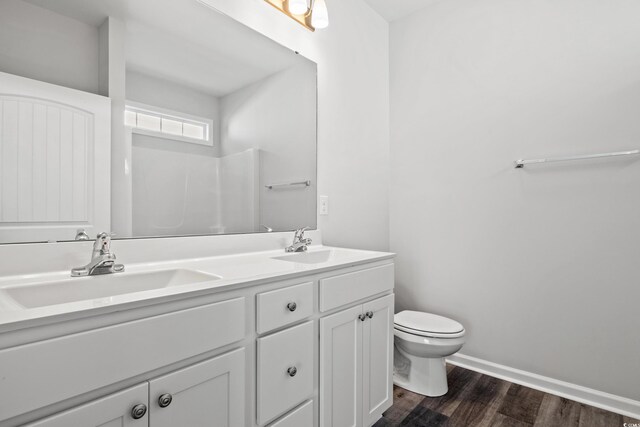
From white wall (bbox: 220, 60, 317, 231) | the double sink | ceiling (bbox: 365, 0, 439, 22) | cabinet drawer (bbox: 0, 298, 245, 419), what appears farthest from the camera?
ceiling (bbox: 365, 0, 439, 22)

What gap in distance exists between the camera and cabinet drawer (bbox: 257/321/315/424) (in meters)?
0.98

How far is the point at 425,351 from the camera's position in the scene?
5.76 ft

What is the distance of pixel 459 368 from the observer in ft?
6.94

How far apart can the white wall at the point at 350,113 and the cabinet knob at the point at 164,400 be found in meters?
1.27

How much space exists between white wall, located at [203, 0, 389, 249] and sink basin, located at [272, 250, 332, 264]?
25 cm

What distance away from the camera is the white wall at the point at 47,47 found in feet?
3.14

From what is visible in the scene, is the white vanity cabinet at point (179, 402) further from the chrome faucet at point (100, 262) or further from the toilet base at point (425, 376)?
the toilet base at point (425, 376)

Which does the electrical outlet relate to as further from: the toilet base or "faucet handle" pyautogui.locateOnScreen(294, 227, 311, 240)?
the toilet base

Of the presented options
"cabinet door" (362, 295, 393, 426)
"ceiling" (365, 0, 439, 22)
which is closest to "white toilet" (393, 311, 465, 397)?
"cabinet door" (362, 295, 393, 426)

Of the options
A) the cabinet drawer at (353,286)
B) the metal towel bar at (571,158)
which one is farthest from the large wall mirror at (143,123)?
the metal towel bar at (571,158)

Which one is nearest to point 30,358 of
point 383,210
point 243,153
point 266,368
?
point 266,368

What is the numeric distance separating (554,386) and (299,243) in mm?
1652

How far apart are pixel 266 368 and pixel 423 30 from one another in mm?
2442

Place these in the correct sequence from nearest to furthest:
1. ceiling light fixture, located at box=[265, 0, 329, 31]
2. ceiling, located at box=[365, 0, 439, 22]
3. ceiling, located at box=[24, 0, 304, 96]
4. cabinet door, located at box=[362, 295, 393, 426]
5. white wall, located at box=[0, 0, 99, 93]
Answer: white wall, located at box=[0, 0, 99, 93] < ceiling, located at box=[24, 0, 304, 96] < cabinet door, located at box=[362, 295, 393, 426] < ceiling light fixture, located at box=[265, 0, 329, 31] < ceiling, located at box=[365, 0, 439, 22]
